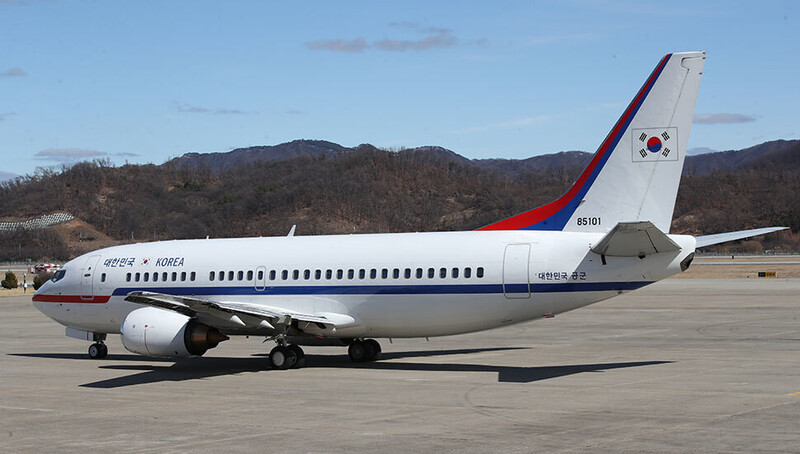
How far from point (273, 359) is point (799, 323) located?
802 inches

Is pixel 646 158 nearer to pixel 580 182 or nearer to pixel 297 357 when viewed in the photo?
pixel 580 182

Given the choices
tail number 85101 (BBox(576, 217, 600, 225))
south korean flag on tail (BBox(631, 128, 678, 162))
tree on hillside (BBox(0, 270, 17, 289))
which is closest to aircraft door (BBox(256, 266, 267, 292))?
tail number 85101 (BBox(576, 217, 600, 225))

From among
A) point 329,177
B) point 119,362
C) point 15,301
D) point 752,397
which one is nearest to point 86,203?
point 329,177

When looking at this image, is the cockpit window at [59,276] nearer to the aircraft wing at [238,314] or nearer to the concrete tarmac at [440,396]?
the concrete tarmac at [440,396]

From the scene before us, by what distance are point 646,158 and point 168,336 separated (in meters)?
12.6

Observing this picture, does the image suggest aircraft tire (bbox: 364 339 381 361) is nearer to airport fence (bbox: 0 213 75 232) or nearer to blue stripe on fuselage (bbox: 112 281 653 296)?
blue stripe on fuselage (bbox: 112 281 653 296)

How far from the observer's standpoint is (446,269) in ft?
77.3

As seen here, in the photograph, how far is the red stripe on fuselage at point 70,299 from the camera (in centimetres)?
2855

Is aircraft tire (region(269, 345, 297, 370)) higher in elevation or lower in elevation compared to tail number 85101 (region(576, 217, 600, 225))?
lower

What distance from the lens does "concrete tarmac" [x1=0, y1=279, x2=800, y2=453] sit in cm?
1427

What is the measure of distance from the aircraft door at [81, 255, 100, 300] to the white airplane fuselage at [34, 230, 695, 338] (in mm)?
39

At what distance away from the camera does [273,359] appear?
2498 cm

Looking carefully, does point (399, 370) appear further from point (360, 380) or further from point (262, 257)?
point (262, 257)

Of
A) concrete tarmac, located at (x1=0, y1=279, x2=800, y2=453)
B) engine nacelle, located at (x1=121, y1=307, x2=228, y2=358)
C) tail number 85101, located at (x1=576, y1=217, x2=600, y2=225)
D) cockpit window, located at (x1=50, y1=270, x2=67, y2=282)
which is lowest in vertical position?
concrete tarmac, located at (x1=0, y1=279, x2=800, y2=453)
